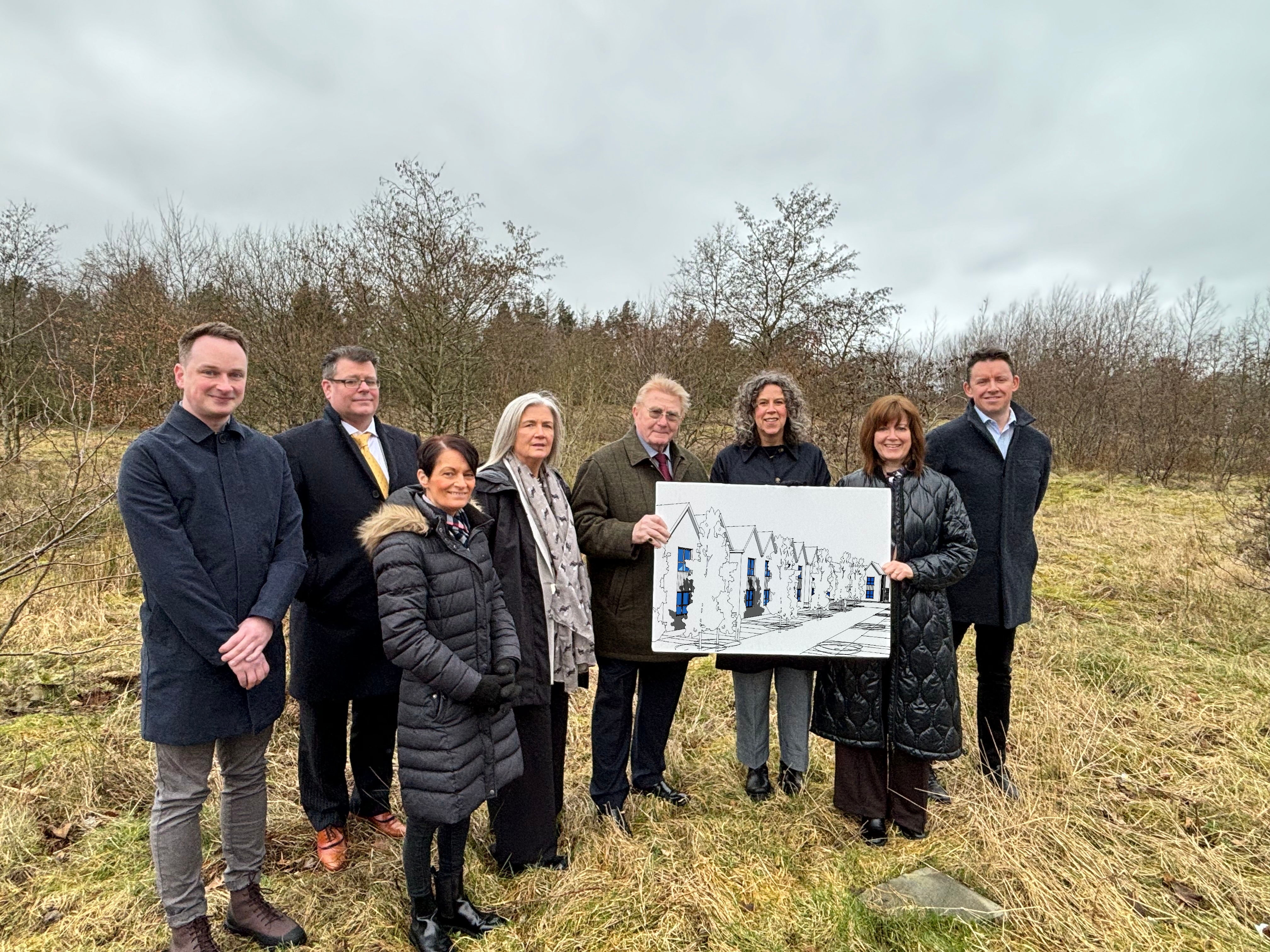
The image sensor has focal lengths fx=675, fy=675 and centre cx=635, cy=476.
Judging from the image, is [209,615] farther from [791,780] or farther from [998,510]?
[998,510]

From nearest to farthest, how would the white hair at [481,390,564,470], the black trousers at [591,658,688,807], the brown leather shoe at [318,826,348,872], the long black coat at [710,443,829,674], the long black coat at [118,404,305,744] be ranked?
the long black coat at [118,404,305,744] < the white hair at [481,390,564,470] < the brown leather shoe at [318,826,348,872] < the black trousers at [591,658,688,807] < the long black coat at [710,443,829,674]

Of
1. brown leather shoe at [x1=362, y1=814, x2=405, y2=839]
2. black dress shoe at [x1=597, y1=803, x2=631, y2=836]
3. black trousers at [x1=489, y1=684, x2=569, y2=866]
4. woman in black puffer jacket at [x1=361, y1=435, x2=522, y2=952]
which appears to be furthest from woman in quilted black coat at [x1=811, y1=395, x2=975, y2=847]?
brown leather shoe at [x1=362, y1=814, x2=405, y2=839]

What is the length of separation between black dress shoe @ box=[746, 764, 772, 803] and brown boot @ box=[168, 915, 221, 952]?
2527 millimetres

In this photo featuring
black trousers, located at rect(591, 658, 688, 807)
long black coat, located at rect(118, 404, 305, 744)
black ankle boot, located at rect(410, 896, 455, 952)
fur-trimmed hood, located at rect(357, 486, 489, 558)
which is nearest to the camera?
long black coat, located at rect(118, 404, 305, 744)

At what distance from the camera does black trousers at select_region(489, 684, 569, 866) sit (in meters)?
2.99

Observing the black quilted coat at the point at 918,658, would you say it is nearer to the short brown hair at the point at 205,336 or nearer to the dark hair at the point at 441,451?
the dark hair at the point at 441,451

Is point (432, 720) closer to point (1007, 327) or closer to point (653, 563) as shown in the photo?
point (653, 563)

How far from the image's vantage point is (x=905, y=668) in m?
3.24

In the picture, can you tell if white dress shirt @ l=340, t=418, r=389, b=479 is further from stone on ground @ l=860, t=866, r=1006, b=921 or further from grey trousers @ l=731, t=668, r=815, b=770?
stone on ground @ l=860, t=866, r=1006, b=921

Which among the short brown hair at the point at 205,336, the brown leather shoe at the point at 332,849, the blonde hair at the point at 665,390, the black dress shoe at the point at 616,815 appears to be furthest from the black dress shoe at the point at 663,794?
the short brown hair at the point at 205,336

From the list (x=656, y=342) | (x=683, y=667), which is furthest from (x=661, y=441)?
(x=656, y=342)

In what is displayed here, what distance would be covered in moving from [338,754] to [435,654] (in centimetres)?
130

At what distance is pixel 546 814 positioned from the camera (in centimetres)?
306

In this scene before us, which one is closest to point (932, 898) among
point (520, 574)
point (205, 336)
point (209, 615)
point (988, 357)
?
point (520, 574)
